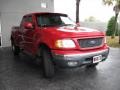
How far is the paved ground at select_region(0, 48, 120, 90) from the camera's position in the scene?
538 cm

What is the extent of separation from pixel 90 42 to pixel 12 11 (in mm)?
8617

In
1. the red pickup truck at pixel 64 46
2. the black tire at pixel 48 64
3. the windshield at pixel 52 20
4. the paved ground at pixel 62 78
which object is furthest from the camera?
the windshield at pixel 52 20

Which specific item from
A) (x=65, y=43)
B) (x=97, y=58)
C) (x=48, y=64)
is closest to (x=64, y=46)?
(x=65, y=43)

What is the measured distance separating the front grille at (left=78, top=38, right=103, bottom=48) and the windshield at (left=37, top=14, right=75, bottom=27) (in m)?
A: 1.45

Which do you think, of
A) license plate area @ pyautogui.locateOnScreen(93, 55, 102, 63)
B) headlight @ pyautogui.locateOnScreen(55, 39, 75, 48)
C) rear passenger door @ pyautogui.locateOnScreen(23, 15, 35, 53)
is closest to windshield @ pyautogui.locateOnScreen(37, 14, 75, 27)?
rear passenger door @ pyautogui.locateOnScreen(23, 15, 35, 53)

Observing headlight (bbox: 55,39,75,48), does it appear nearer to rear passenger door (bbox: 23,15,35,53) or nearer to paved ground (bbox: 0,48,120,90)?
paved ground (bbox: 0,48,120,90)

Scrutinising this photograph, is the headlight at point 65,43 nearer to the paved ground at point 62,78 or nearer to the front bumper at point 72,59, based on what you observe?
the front bumper at point 72,59

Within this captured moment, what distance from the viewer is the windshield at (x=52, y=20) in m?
6.95

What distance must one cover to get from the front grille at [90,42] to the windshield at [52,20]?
1.45 meters

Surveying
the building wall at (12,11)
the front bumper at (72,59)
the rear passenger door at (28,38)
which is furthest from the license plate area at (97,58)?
the building wall at (12,11)

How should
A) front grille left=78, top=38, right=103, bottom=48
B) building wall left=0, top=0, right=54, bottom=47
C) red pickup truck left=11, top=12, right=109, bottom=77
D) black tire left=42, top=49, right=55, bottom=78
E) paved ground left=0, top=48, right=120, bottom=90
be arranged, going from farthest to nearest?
building wall left=0, top=0, right=54, bottom=47, black tire left=42, top=49, right=55, bottom=78, front grille left=78, top=38, right=103, bottom=48, red pickup truck left=11, top=12, right=109, bottom=77, paved ground left=0, top=48, right=120, bottom=90

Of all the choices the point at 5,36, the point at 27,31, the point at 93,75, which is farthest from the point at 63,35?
the point at 5,36

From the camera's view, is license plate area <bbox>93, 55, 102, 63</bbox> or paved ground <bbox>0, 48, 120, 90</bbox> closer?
paved ground <bbox>0, 48, 120, 90</bbox>

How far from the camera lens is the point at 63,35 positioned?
18.5 feet
